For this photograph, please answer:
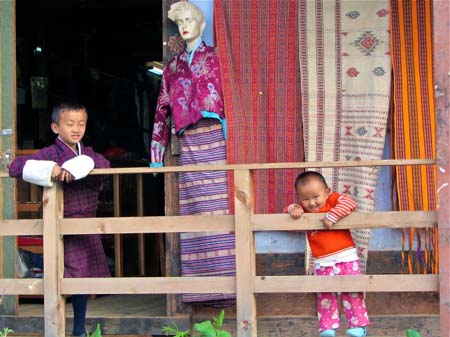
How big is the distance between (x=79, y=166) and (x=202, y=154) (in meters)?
1.27

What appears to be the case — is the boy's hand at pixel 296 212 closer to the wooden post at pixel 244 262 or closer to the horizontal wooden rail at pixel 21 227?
the wooden post at pixel 244 262

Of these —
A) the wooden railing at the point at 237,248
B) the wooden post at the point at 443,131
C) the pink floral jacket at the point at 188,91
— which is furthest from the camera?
the pink floral jacket at the point at 188,91

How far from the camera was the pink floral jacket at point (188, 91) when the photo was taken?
597 cm

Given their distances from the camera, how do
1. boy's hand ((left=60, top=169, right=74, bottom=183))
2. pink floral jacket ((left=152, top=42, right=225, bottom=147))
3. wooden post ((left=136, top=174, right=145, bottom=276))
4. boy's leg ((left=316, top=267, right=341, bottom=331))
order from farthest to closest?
wooden post ((left=136, top=174, right=145, bottom=276)) < pink floral jacket ((left=152, top=42, right=225, bottom=147)) < boy's leg ((left=316, top=267, right=341, bottom=331)) < boy's hand ((left=60, top=169, right=74, bottom=183))

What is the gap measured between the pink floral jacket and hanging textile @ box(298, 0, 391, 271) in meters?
0.62

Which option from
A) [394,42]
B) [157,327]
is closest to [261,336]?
[157,327]

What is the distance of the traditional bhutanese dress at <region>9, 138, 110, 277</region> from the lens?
208 inches

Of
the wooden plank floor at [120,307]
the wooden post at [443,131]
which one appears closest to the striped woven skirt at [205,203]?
the wooden plank floor at [120,307]

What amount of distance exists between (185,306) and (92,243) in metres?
0.98

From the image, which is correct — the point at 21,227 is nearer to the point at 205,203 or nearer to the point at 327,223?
the point at 205,203

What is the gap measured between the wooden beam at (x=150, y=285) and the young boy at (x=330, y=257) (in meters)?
0.57

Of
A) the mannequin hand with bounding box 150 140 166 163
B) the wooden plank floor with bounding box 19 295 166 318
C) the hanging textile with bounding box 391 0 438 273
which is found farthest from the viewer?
the wooden plank floor with bounding box 19 295 166 318

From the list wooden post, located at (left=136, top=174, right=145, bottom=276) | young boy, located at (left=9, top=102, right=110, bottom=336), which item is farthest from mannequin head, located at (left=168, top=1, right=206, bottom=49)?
wooden post, located at (left=136, top=174, right=145, bottom=276)

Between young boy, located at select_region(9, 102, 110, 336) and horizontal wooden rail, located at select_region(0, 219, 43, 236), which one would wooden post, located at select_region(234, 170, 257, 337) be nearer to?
young boy, located at select_region(9, 102, 110, 336)
